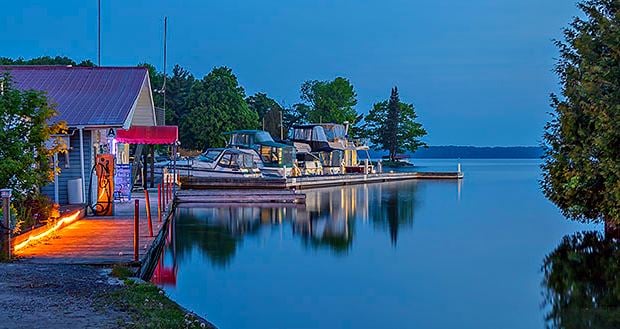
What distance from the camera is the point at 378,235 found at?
2264cm

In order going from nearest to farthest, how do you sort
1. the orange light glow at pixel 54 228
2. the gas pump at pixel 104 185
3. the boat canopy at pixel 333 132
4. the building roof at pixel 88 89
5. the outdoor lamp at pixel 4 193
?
the outdoor lamp at pixel 4 193
the orange light glow at pixel 54 228
the gas pump at pixel 104 185
the building roof at pixel 88 89
the boat canopy at pixel 333 132

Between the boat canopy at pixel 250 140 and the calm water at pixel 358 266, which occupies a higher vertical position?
the boat canopy at pixel 250 140

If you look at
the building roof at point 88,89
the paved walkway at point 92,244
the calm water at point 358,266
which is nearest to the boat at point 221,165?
the calm water at point 358,266

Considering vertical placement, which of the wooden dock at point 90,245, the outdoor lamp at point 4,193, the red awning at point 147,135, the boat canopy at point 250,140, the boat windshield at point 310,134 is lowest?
the wooden dock at point 90,245

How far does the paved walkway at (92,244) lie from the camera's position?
1116cm

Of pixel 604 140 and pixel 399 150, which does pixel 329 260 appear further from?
pixel 399 150

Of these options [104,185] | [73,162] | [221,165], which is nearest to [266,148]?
[221,165]

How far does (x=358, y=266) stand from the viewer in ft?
55.0

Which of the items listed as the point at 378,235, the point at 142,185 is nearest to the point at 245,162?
the point at 142,185

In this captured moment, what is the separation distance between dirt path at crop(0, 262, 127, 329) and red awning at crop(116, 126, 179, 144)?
13203mm

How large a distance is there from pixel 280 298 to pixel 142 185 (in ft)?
64.9

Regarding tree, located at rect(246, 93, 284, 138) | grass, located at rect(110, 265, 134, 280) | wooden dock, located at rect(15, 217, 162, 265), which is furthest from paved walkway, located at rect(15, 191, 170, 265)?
tree, located at rect(246, 93, 284, 138)

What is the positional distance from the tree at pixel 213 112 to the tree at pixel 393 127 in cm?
2918

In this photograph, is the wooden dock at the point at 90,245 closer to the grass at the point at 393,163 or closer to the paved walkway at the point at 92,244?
the paved walkway at the point at 92,244
